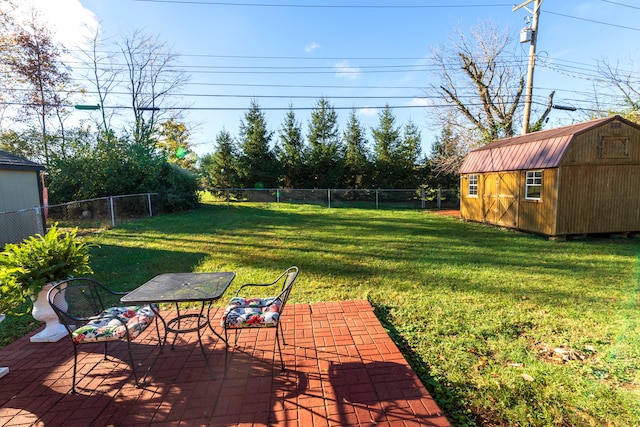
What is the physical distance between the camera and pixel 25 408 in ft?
7.18

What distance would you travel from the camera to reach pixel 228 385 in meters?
2.40

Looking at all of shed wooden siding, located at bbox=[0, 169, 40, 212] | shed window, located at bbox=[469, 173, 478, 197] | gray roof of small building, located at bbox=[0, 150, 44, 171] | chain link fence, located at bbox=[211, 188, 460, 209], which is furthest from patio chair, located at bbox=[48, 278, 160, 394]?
chain link fence, located at bbox=[211, 188, 460, 209]

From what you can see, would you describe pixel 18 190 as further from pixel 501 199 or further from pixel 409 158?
pixel 409 158

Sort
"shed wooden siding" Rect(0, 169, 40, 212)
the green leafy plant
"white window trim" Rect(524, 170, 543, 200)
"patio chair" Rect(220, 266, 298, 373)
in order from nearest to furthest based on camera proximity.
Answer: "patio chair" Rect(220, 266, 298, 373) → the green leafy plant → "shed wooden siding" Rect(0, 169, 40, 212) → "white window trim" Rect(524, 170, 543, 200)

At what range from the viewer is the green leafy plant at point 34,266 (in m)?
2.78

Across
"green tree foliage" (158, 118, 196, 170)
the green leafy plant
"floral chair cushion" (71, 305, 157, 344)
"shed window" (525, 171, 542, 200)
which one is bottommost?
"floral chair cushion" (71, 305, 157, 344)

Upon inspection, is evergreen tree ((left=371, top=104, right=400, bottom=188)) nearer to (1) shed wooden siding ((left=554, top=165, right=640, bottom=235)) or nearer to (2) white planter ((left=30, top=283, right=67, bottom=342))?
(1) shed wooden siding ((left=554, top=165, right=640, bottom=235))

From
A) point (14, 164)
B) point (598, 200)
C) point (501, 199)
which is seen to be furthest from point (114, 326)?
point (501, 199)

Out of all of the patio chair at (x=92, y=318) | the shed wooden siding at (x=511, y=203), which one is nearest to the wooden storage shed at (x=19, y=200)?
the patio chair at (x=92, y=318)

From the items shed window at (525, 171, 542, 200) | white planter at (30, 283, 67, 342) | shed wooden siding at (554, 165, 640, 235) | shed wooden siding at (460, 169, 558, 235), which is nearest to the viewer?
white planter at (30, 283, 67, 342)

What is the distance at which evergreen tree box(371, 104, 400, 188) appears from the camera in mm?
21984

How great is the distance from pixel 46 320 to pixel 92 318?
1231mm

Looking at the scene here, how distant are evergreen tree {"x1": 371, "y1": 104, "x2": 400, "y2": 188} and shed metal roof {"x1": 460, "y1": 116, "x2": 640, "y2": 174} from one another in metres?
9.27

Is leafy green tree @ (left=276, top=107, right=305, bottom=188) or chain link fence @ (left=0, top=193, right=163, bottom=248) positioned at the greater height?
leafy green tree @ (left=276, top=107, right=305, bottom=188)
